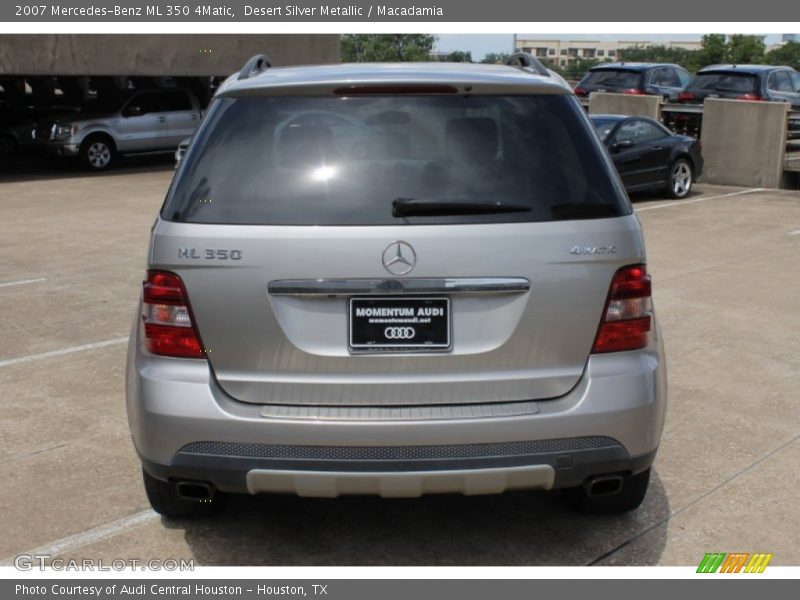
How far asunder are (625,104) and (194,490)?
62.5ft

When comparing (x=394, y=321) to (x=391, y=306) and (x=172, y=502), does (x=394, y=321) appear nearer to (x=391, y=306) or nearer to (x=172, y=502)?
(x=391, y=306)

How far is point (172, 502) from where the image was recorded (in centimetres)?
412

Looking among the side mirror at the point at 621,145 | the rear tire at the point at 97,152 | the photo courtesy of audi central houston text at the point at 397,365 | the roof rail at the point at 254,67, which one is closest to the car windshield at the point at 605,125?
the side mirror at the point at 621,145

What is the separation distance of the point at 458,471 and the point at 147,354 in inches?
46.2

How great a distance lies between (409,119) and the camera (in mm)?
3625

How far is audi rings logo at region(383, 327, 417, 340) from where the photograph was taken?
3.45 meters

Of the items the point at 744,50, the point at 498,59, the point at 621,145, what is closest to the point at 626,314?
the point at 621,145

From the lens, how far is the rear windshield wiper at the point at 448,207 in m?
3.48

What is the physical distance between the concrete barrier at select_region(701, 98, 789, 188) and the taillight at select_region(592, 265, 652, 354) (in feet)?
54.1

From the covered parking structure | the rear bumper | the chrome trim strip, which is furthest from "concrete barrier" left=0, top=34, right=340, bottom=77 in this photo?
the chrome trim strip

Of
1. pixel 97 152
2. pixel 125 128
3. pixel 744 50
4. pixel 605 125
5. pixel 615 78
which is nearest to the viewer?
pixel 605 125
